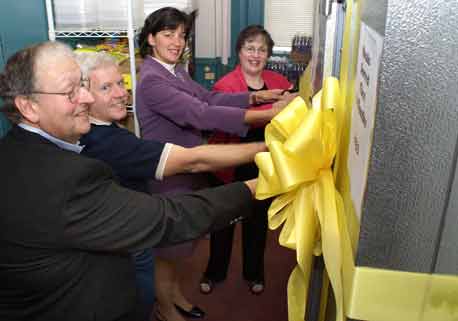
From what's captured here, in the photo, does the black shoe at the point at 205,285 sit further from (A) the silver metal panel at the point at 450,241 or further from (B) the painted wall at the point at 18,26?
(A) the silver metal panel at the point at 450,241

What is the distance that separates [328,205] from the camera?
59 cm

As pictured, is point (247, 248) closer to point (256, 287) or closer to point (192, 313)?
point (256, 287)

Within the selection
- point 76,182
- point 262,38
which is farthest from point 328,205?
point 262,38

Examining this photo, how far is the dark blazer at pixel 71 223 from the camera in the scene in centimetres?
112

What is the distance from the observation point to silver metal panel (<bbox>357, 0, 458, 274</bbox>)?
391 millimetres

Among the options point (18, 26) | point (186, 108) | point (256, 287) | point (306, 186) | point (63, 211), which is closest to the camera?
point (306, 186)

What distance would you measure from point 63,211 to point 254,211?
145 cm

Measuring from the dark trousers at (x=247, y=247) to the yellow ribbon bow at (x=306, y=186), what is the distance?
1797 millimetres

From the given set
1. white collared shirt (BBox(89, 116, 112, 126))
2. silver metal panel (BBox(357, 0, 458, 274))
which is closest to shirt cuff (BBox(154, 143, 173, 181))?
white collared shirt (BBox(89, 116, 112, 126))

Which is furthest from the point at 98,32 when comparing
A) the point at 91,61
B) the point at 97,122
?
the point at 97,122

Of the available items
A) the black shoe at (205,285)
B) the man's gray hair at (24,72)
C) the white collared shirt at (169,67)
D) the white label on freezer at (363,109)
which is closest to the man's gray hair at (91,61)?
the white collared shirt at (169,67)

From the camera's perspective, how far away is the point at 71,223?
3.67 ft

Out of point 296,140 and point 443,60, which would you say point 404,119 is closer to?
point 443,60

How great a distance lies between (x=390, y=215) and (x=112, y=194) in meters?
0.84
